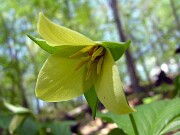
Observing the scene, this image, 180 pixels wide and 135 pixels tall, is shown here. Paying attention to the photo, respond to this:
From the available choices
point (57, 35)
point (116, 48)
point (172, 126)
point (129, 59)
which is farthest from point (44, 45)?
point (129, 59)

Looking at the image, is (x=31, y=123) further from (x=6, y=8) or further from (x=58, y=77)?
(x=6, y=8)

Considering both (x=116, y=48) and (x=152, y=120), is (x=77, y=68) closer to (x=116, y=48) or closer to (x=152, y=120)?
(x=116, y=48)

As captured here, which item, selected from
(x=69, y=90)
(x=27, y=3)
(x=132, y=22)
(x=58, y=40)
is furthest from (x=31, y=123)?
(x=132, y=22)

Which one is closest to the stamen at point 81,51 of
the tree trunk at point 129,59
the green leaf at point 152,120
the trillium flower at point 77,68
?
the trillium flower at point 77,68

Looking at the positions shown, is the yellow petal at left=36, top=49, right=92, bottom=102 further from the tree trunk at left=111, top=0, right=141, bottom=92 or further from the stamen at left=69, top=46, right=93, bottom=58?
the tree trunk at left=111, top=0, right=141, bottom=92

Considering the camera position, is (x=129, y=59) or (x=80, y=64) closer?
(x=80, y=64)

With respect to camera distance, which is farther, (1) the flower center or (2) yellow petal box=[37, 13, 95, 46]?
(1) the flower center

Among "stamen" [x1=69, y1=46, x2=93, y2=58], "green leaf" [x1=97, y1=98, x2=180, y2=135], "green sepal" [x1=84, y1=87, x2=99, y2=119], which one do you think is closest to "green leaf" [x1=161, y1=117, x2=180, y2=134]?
"green leaf" [x1=97, y1=98, x2=180, y2=135]
